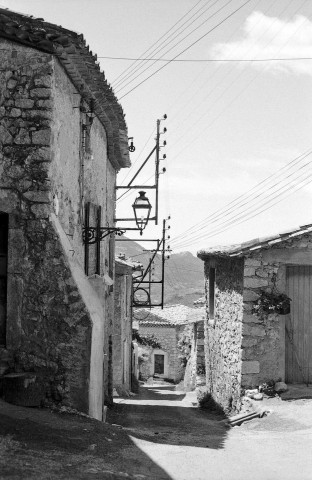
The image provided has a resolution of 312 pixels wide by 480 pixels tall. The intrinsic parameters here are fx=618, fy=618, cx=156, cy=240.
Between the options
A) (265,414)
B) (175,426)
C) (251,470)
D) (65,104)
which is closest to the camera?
(251,470)

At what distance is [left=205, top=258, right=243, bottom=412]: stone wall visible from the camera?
11.2 m

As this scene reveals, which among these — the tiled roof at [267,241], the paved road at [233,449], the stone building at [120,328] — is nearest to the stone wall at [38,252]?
the paved road at [233,449]

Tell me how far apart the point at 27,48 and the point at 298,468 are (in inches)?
211

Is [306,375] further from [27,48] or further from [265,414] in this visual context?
[27,48]

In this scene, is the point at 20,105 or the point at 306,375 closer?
the point at 20,105

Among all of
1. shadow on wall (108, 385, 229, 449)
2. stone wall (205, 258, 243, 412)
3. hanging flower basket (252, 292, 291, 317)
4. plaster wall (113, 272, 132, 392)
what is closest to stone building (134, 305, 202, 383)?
plaster wall (113, 272, 132, 392)

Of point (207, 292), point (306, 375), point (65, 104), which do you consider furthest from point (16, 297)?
point (207, 292)

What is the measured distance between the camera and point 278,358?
1080 centimetres

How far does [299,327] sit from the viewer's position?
11.2 meters

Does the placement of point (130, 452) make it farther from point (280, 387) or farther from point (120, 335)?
point (120, 335)

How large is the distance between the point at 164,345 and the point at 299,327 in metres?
25.4

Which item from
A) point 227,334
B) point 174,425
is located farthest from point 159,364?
point 174,425

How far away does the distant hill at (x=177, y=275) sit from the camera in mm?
57594

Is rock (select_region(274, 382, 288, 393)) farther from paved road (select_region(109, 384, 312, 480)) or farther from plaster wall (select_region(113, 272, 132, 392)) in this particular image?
plaster wall (select_region(113, 272, 132, 392))
